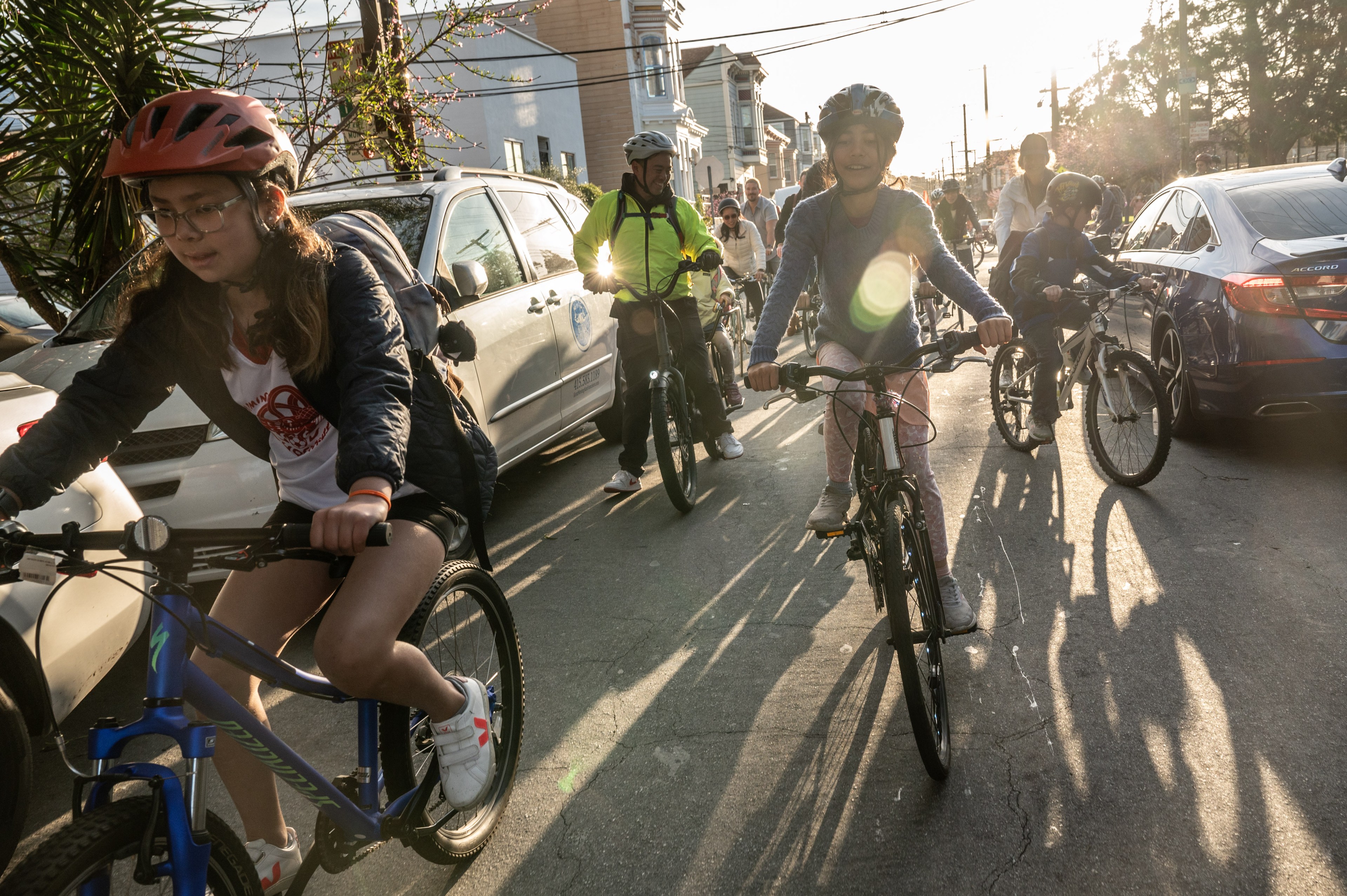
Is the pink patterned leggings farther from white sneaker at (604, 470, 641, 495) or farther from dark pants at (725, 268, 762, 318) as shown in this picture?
dark pants at (725, 268, 762, 318)

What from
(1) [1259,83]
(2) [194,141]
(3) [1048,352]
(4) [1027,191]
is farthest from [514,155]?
(1) [1259,83]

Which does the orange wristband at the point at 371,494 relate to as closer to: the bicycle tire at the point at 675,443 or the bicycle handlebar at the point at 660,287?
the bicycle tire at the point at 675,443

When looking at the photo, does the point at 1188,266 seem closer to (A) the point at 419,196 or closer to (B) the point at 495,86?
(A) the point at 419,196

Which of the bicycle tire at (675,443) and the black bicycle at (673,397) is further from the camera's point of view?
the black bicycle at (673,397)

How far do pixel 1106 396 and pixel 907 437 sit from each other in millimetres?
2764

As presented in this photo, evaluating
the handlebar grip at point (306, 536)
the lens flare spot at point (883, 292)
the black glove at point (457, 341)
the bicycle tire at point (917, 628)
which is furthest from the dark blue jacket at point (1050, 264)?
the handlebar grip at point (306, 536)

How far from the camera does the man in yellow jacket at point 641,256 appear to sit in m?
6.27

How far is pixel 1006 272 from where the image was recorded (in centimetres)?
732

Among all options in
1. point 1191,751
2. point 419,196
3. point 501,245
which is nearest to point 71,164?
point 419,196

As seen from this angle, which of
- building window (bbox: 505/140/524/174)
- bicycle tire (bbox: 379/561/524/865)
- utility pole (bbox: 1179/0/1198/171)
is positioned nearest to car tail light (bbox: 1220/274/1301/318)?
bicycle tire (bbox: 379/561/524/865)

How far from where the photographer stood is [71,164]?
5.82m

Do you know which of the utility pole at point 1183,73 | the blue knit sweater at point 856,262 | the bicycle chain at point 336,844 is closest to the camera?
the bicycle chain at point 336,844

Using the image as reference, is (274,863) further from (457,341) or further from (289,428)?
(457,341)

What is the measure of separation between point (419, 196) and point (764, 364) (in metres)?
3.38
